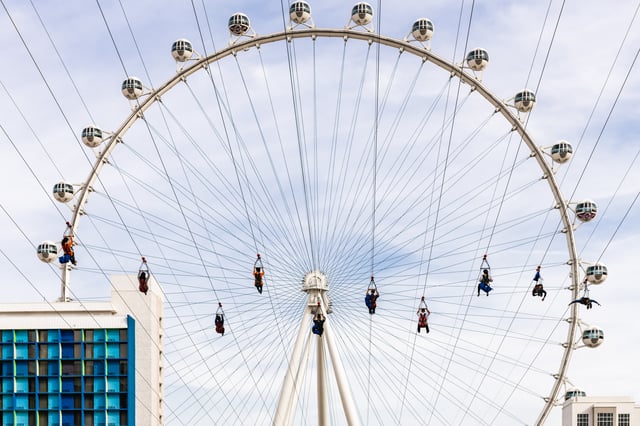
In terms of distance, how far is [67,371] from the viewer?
6988 centimetres

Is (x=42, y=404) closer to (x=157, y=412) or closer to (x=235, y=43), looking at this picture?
(x=157, y=412)

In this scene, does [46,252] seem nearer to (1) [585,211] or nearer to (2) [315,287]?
(2) [315,287]

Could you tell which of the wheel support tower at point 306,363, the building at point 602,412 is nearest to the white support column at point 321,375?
the wheel support tower at point 306,363

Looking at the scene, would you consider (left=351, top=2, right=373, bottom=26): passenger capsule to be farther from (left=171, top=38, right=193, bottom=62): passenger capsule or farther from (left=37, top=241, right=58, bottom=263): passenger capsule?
(left=37, top=241, right=58, bottom=263): passenger capsule

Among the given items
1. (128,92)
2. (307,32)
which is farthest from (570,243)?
(128,92)

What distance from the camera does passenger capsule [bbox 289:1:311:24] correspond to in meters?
51.9

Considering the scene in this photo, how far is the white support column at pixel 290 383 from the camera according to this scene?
48.5m

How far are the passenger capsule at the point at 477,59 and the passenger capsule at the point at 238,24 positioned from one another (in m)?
8.04

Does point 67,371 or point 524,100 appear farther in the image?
point 67,371

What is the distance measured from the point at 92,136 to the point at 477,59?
14.3m

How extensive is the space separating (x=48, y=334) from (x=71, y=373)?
7.11ft

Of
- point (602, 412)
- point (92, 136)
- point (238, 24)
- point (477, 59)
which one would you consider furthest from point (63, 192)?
point (602, 412)

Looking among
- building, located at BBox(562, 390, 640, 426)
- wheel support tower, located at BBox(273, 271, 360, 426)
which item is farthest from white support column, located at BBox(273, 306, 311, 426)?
building, located at BBox(562, 390, 640, 426)

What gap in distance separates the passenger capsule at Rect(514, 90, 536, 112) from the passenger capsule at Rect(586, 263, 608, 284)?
6314 mm
